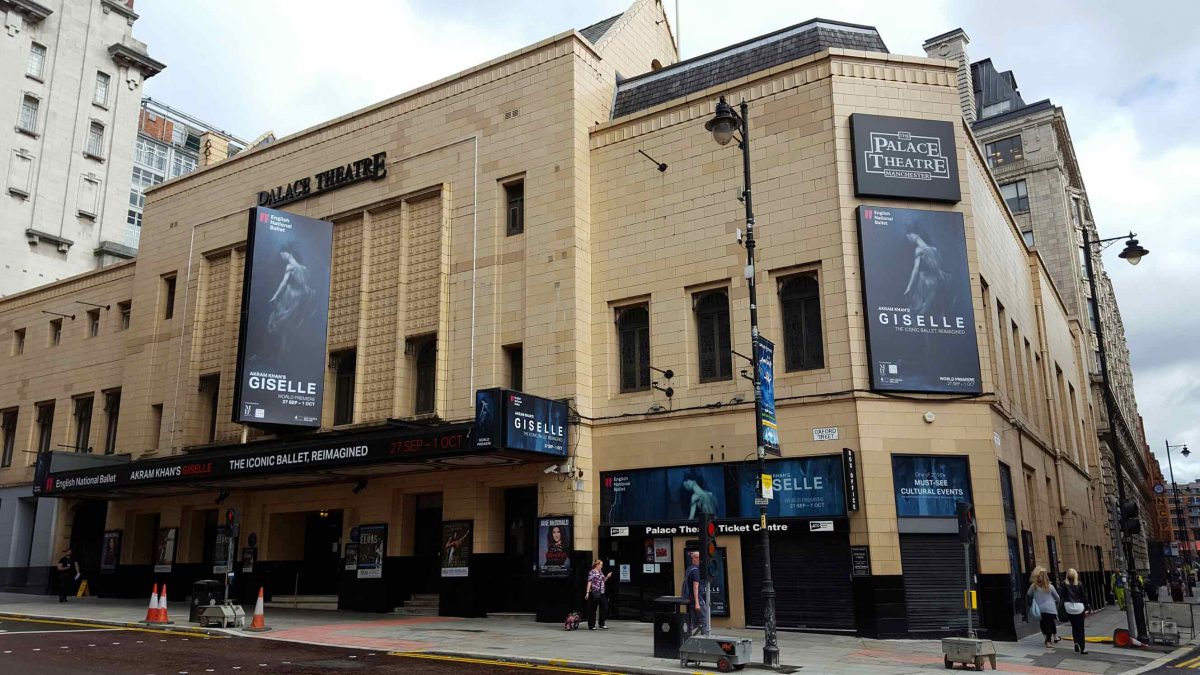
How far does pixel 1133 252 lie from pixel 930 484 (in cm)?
859

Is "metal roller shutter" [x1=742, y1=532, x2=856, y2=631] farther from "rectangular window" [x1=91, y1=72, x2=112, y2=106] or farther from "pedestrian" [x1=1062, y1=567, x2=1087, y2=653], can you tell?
"rectangular window" [x1=91, y1=72, x2=112, y2=106]

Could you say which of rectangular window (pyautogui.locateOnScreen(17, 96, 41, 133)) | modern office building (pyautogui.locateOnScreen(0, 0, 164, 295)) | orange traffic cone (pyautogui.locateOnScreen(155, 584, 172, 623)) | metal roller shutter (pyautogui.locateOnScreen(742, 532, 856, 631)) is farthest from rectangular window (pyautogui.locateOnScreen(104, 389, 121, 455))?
metal roller shutter (pyautogui.locateOnScreen(742, 532, 856, 631))

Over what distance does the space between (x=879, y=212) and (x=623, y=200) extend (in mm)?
7306

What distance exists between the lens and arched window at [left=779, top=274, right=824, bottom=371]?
22.1 meters

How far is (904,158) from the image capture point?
22250 millimetres

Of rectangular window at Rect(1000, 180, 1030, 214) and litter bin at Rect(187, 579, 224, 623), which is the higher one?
rectangular window at Rect(1000, 180, 1030, 214)

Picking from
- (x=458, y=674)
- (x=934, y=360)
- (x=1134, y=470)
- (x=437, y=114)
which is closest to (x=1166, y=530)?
(x=1134, y=470)

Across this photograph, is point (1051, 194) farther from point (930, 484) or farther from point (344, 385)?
point (344, 385)

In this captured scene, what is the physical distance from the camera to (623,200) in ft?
83.8

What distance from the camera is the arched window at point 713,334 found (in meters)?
23.3

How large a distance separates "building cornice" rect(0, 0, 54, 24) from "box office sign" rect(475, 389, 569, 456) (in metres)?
44.2

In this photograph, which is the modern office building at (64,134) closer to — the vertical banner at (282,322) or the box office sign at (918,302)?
the vertical banner at (282,322)

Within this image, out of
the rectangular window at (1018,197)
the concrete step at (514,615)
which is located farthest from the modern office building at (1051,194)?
the concrete step at (514,615)

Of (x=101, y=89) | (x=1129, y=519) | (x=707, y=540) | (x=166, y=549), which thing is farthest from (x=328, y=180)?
(x=101, y=89)
